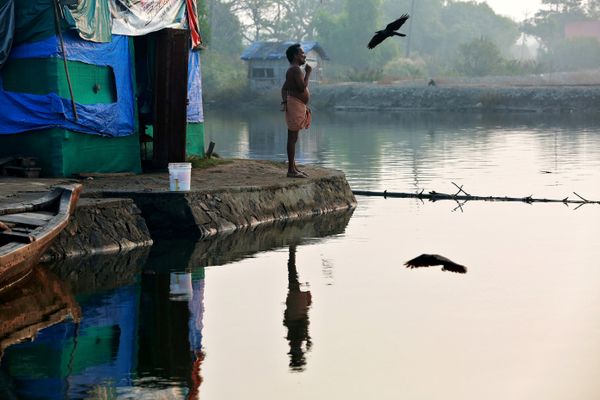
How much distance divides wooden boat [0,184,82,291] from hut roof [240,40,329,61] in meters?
59.1

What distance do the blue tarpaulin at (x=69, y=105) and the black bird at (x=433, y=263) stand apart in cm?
527

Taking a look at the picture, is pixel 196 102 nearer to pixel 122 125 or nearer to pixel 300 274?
pixel 122 125

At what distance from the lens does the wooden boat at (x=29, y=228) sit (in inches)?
429

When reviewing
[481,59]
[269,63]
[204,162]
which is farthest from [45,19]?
[481,59]

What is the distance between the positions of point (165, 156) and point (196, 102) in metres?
2.45

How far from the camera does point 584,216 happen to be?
57.9 feet

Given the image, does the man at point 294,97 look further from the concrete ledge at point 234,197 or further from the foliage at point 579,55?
the foliage at point 579,55

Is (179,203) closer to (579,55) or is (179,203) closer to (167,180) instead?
(167,180)

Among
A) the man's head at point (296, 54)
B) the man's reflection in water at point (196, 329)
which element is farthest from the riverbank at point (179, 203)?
the man's head at point (296, 54)

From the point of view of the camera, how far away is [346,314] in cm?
1075

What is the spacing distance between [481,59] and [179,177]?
69723 mm

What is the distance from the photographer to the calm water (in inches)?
335

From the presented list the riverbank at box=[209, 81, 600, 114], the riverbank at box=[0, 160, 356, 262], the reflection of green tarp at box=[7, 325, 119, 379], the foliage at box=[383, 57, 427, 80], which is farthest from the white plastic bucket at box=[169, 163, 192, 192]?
the foliage at box=[383, 57, 427, 80]

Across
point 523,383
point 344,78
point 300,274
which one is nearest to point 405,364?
point 523,383
